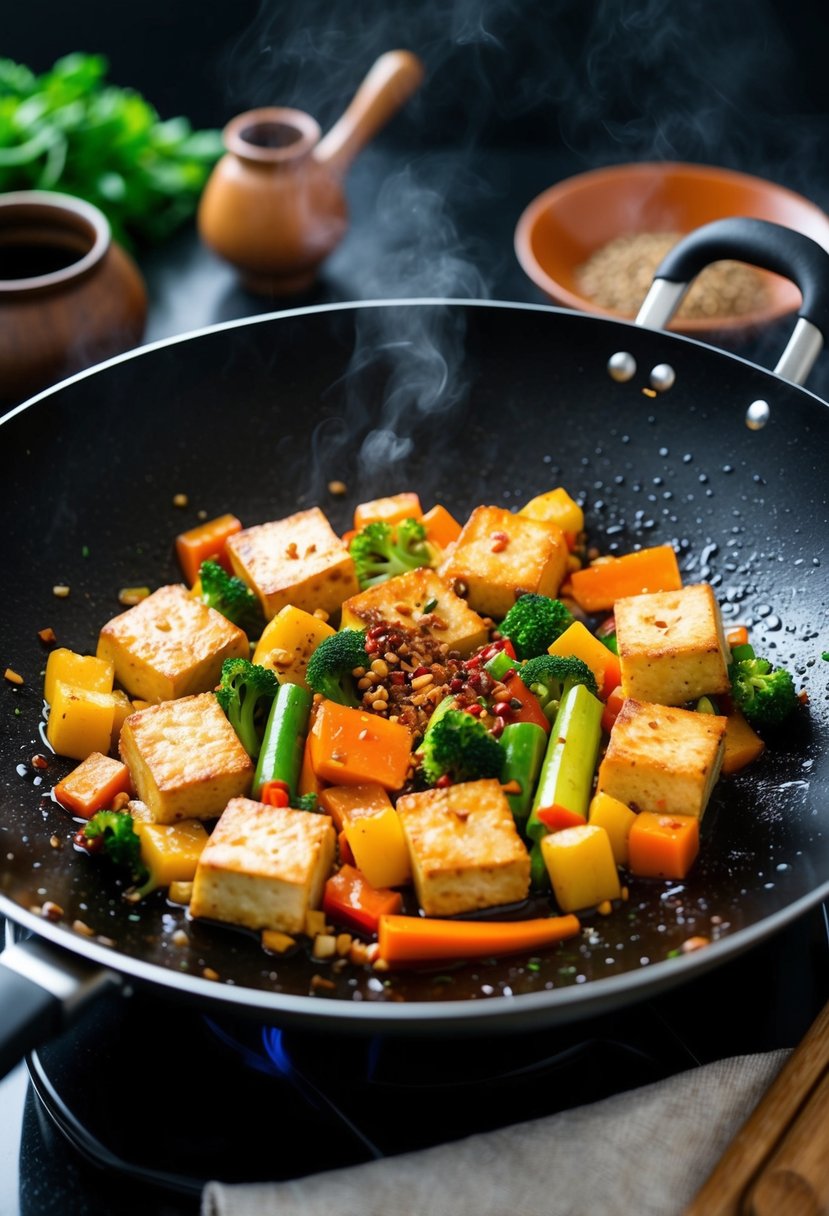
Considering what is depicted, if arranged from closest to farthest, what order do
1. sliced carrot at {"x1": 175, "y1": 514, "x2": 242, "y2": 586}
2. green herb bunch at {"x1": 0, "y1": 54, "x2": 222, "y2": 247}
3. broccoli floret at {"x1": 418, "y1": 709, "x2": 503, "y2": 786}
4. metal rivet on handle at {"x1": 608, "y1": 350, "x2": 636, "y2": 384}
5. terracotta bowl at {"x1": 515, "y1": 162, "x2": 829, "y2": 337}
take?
broccoli floret at {"x1": 418, "y1": 709, "x2": 503, "y2": 786}, sliced carrot at {"x1": 175, "y1": 514, "x2": 242, "y2": 586}, metal rivet on handle at {"x1": 608, "y1": 350, "x2": 636, "y2": 384}, terracotta bowl at {"x1": 515, "y1": 162, "x2": 829, "y2": 337}, green herb bunch at {"x1": 0, "y1": 54, "x2": 222, "y2": 247}

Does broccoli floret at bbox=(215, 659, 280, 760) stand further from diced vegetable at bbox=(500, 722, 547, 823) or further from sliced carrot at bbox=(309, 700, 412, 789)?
diced vegetable at bbox=(500, 722, 547, 823)

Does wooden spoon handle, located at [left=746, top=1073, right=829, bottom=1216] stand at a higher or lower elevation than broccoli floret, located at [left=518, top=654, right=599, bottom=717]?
higher

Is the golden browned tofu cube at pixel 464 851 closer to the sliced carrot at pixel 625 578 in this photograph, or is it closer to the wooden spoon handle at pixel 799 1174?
the wooden spoon handle at pixel 799 1174

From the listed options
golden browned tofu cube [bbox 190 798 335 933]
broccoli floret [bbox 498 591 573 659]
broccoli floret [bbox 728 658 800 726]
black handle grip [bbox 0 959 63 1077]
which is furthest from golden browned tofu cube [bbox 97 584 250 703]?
broccoli floret [bbox 728 658 800 726]

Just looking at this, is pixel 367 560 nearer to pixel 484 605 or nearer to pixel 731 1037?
pixel 484 605

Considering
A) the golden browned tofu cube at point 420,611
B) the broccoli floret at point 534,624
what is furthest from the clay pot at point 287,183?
the broccoli floret at point 534,624

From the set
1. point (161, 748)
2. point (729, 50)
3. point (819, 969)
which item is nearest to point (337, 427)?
point (161, 748)
